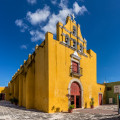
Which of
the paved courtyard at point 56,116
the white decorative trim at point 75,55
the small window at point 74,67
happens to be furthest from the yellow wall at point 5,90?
the white decorative trim at point 75,55

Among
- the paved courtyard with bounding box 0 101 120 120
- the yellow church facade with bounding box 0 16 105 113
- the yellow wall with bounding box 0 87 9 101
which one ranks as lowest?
the yellow wall with bounding box 0 87 9 101

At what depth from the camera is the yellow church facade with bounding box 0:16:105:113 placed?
12967mm

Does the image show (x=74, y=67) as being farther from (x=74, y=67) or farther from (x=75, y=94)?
(x=75, y=94)

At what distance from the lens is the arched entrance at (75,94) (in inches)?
616

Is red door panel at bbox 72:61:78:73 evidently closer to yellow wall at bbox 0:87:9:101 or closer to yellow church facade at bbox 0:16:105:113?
yellow church facade at bbox 0:16:105:113

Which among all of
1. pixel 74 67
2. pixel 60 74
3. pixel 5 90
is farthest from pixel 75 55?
pixel 5 90

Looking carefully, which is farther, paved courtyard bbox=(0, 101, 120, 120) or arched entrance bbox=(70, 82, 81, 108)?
arched entrance bbox=(70, 82, 81, 108)

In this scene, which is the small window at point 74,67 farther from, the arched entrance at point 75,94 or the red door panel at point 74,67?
the arched entrance at point 75,94

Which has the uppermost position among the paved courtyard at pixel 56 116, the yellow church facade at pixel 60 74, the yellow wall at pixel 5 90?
the yellow church facade at pixel 60 74

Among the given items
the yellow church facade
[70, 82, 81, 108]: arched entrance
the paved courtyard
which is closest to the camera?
the paved courtyard

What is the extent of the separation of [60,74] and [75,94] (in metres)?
4.05

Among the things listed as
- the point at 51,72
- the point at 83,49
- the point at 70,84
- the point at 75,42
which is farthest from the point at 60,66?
the point at 83,49

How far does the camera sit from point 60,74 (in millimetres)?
13945

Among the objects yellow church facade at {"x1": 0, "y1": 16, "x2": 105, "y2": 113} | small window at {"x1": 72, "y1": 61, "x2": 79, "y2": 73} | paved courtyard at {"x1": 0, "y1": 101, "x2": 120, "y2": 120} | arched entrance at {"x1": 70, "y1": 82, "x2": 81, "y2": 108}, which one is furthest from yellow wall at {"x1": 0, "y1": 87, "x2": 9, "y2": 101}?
small window at {"x1": 72, "y1": 61, "x2": 79, "y2": 73}
